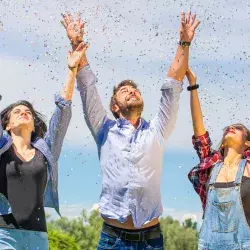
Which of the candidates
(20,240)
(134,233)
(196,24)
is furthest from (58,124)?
(196,24)

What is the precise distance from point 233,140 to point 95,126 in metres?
1.53

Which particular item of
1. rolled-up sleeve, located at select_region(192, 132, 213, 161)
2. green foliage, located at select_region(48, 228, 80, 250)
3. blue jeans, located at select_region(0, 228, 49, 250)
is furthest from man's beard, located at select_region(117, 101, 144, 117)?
green foliage, located at select_region(48, 228, 80, 250)

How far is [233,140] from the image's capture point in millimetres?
8680

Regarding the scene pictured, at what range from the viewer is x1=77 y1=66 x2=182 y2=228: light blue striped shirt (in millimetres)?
7707

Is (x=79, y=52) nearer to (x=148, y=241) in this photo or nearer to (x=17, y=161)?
(x=17, y=161)

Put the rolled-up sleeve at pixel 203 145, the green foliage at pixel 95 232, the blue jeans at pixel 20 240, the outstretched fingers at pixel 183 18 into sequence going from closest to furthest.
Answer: the blue jeans at pixel 20 240
the outstretched fingers at pixel 183 18
the rolled-up sleeve at pixel 203 145
the green foliage at pixel 95 232

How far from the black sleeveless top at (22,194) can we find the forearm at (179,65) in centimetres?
161

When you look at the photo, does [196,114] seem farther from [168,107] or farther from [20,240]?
[20,240]

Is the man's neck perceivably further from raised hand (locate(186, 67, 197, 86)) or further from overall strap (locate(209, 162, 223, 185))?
overall strap (locate(209, 162, 223, 185))

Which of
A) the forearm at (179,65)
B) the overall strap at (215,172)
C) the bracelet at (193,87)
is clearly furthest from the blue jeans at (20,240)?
the bracelet at (193,87)

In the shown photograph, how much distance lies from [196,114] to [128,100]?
890 mm

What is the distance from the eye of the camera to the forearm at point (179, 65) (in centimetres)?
814

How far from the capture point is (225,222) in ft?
27.4

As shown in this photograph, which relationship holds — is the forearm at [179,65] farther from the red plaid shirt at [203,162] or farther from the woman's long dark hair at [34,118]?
the woman's long dark hair at [34,118]
